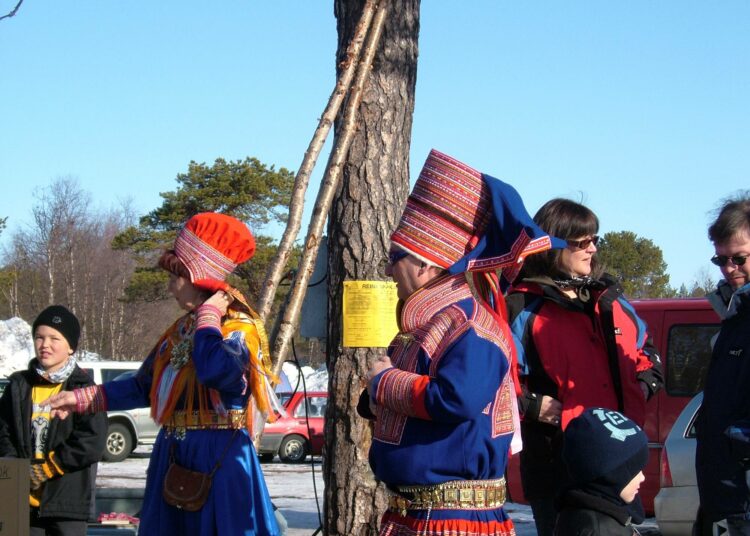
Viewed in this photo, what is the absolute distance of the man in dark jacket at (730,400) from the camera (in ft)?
11.5

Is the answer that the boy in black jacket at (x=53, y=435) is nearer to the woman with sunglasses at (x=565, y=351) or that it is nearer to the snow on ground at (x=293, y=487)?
the snow on ground at (x=293, y=487)

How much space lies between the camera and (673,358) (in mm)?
8391

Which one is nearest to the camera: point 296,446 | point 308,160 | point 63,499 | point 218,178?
point 308,160

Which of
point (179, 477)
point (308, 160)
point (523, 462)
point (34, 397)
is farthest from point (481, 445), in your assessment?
point (34, 397)

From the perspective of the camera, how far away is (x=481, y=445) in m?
3.07

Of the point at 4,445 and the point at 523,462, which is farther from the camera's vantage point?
the point at 4,445

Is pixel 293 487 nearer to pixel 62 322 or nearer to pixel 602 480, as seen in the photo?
pixel 62 322

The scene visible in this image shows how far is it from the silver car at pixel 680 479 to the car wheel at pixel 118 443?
46.8ft

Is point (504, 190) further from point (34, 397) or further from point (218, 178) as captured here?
point (218, 178)

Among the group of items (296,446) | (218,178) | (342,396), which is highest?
(218,178)

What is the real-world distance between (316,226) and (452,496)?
199cm

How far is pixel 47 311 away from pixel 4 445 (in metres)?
0.71

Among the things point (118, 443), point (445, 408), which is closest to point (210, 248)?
point (445, 408)

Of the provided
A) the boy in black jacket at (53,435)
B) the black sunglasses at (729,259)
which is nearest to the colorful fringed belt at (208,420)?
the boy in black jacket at (53,435)
